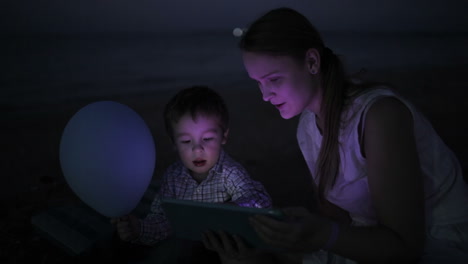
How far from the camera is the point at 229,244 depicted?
121 cm

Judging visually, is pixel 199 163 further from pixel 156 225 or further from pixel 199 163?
pixel 156 225

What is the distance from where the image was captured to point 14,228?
196 cm

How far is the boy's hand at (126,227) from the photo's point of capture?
4.71 feet

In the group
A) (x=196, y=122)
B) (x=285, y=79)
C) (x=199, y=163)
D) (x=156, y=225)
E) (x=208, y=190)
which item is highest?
(x=285, y=79)

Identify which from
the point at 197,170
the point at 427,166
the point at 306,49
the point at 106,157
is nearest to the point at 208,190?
the point at 197,170

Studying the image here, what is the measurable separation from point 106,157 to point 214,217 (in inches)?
18.1

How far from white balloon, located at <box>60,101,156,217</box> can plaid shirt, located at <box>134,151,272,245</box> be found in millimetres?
195

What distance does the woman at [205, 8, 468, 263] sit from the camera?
3.52ft

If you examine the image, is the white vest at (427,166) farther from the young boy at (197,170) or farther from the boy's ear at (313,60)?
the young boy at (197,170)

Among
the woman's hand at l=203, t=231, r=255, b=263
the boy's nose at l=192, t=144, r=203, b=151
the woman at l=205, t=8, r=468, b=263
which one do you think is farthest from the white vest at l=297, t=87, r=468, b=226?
the boy's nose at l=192, t=144, r=203, b=151

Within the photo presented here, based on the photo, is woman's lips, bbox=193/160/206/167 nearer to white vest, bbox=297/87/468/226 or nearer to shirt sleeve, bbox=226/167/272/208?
shirt sleeve, bbox=226/167/272/208

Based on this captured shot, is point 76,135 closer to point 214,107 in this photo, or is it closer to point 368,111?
point 214,107

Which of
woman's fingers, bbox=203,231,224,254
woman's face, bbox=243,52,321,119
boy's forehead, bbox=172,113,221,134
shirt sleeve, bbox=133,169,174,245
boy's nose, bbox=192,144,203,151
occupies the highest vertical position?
woman's face, bbox=243,52,321,119

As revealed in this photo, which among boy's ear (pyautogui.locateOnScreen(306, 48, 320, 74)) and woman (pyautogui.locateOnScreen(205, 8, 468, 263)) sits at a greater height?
boy's ear (pyautogui.locateOnScreen(306, 48, 320, 74))
